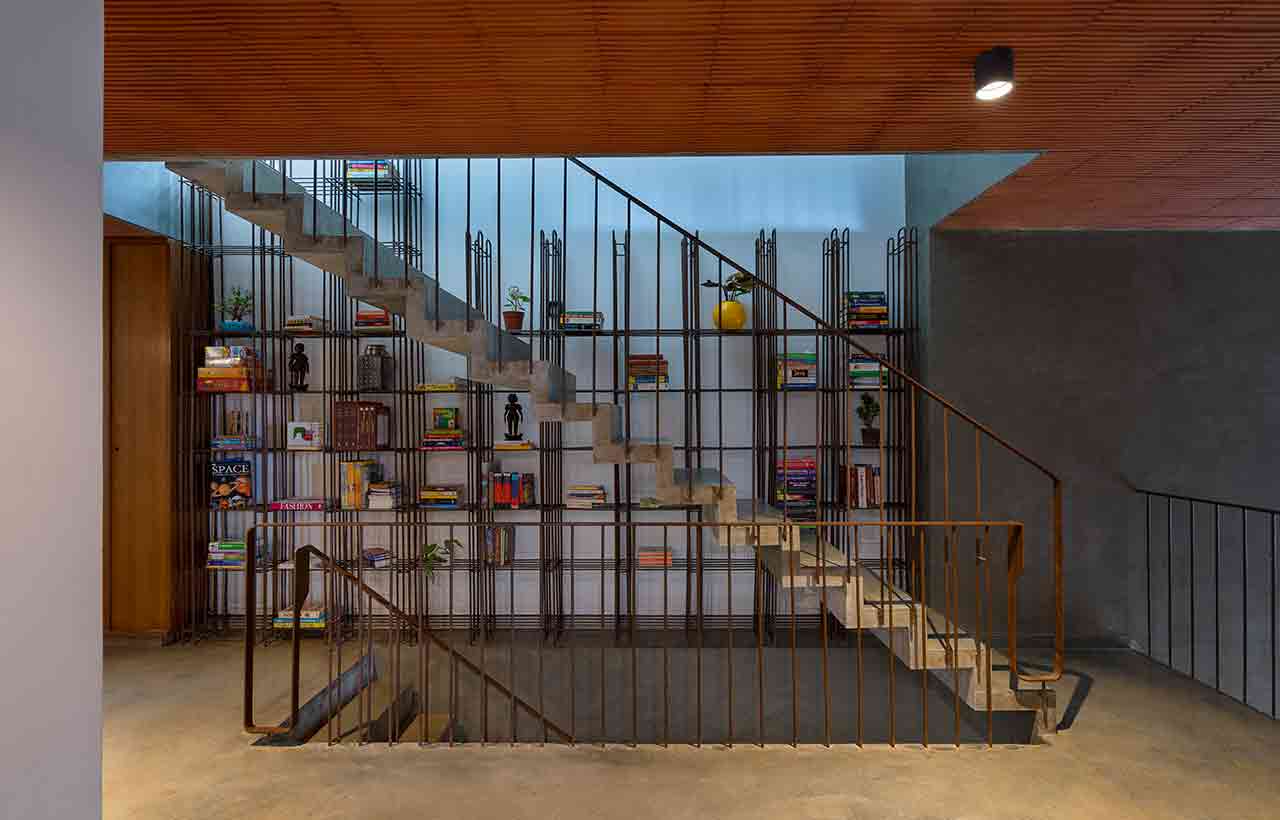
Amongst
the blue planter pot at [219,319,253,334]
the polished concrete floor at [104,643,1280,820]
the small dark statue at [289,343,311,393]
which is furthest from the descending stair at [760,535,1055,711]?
the blue planter pot at [219,319,253,334]

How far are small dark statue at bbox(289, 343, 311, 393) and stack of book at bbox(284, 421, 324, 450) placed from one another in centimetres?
25

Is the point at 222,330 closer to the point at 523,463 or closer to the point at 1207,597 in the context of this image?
the point at 523,463

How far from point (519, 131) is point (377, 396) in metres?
3.02

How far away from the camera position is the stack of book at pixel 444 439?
5.57 metres

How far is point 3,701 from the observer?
4.74ft

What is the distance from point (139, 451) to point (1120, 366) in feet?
21.5

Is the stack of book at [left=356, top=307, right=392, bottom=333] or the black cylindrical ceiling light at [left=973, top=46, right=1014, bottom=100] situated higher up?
the black cylindrical ceiling light at [left=973, top=46, right=1014, bottom=100]

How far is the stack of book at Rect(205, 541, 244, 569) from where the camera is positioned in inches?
218

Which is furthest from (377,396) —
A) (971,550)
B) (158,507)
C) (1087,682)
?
(1087,682)

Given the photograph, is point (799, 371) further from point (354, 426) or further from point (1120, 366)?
point (354, 426)

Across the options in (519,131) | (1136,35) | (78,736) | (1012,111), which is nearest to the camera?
(78,736)

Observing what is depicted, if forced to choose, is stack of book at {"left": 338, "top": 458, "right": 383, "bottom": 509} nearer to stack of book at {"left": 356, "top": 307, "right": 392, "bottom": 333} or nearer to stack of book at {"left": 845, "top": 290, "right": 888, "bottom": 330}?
stack of book at {"left": 356, "top": 307, "right": 392, "bottom": 333}

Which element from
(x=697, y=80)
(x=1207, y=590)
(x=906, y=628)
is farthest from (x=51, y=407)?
(x=1207, y=590)

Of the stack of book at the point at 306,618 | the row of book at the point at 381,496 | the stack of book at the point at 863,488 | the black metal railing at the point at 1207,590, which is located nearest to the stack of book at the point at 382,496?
the row of book at the point at 381,496
